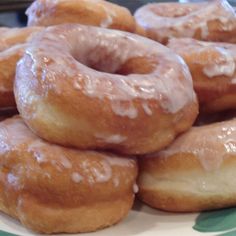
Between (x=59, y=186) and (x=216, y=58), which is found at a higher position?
(x=216, y=58)

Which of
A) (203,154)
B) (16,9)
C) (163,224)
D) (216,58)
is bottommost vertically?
(16,9)

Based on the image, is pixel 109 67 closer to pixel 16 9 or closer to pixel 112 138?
pixel 112 138

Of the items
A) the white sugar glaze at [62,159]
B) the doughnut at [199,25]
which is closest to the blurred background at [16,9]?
the doughnut at [199,25]

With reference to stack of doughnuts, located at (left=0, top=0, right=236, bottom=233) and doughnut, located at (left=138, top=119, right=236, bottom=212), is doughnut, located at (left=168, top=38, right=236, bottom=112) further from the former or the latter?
doughnut, located at (left=138, top=119, right=236, bottom=212)

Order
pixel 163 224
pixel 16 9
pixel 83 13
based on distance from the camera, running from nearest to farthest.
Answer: pixel 163 224 → pixel 83 13 → pixel 16 9

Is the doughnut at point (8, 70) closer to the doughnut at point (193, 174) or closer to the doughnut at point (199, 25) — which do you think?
the doughnut at point (193, 174)

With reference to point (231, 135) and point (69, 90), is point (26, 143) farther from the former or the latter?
point (231, 135)

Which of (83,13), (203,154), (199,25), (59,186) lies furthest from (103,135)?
(199,25)

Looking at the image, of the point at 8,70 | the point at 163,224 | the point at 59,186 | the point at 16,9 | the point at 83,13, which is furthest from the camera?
the point at 16,9
